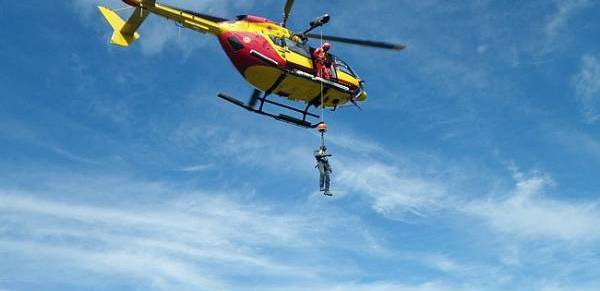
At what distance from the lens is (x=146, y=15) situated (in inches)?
1455

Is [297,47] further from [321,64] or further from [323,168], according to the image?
[323,168]

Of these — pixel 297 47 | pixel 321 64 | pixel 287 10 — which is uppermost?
pixel 287 10

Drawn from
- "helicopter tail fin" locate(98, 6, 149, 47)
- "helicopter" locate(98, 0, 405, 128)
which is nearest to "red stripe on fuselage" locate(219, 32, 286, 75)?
"helicopter" locate(98, 0, 405, 128)

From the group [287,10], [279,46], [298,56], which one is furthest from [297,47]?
[287,10]

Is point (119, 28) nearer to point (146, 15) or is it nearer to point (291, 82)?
point (146, 15)

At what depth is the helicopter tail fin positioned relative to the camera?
37781 millimetres

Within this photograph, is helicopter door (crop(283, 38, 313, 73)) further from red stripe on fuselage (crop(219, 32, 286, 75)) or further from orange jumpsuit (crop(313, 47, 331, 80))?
red stripe on fuselage (crop(219, 32, 286, 75))

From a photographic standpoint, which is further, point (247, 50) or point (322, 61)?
point (322, 61)

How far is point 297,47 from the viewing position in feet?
124

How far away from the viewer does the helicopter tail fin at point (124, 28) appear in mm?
37781

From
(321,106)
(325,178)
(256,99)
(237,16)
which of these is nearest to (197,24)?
(237,16)

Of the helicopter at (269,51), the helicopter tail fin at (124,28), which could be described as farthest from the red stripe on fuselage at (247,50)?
the helicopter tail fin at (124,28)

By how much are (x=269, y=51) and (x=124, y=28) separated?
28.7ft

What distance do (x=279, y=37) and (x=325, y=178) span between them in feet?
29.9
